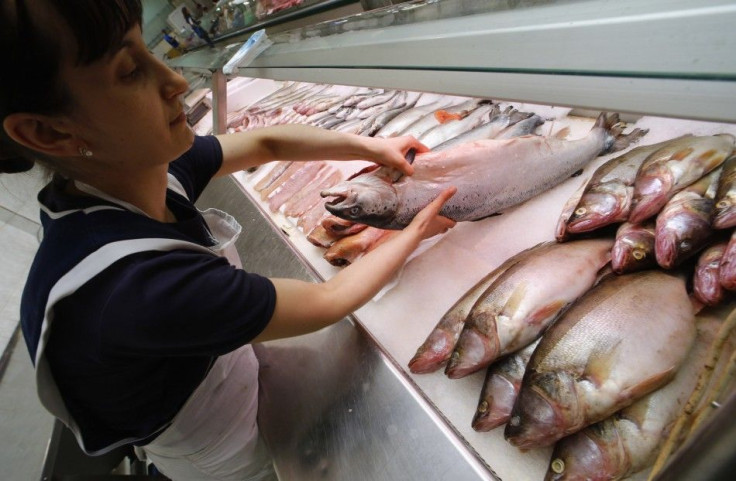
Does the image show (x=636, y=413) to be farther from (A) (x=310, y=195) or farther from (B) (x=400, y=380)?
(A) (x=310, y=195)

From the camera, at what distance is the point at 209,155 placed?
1642 mm

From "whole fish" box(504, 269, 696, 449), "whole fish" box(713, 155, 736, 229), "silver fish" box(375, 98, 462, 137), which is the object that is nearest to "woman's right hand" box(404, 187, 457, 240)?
"whole fish" box(504, 269, 696, 449)

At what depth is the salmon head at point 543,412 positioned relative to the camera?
3.00 ft

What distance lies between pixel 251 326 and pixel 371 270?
45 centimetres

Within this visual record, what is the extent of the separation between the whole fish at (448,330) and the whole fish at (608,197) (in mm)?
202

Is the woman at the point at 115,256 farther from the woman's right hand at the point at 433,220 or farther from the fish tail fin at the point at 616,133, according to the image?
the fish tail fin at the point at 616,133

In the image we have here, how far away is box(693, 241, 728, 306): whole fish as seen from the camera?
0.92m

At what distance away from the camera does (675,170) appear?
3.81ft

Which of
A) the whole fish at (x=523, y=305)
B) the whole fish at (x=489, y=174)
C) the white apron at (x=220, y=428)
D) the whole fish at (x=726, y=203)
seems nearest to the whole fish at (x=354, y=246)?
the whole fish at (x=489, y=174)

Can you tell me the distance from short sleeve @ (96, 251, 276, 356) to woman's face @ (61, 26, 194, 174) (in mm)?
278

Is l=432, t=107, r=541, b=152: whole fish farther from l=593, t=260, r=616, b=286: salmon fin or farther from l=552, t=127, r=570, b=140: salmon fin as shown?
l=593, t=260, r=616, b=286: salmon fin

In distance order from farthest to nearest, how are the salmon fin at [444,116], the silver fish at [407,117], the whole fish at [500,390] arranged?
1. the silver fish at [407,117]
2. the salmon fin at [444,116]
3. the whole fish at [500,390]

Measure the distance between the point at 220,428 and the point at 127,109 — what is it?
1233mm

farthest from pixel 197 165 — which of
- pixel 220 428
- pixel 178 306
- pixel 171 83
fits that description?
pixel 220 428
